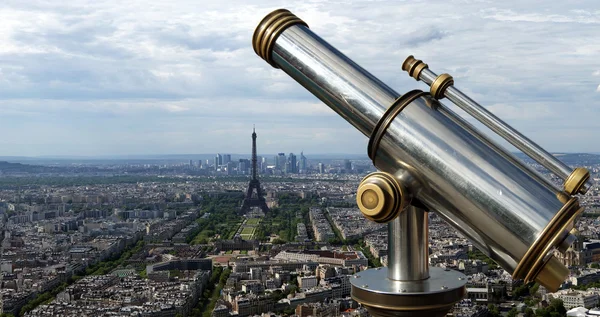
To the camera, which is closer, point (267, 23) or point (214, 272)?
point (267, 23)

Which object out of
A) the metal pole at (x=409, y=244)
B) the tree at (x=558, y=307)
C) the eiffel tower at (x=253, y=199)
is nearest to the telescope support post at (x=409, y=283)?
the metal pole at (x=409, y=244)

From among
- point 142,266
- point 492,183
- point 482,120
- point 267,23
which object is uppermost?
point 267,23

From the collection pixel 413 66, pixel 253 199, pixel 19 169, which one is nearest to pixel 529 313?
pixel 413 66

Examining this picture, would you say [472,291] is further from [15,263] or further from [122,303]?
[15,263]

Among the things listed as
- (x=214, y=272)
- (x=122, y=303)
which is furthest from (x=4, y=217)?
(x=122, y=303)

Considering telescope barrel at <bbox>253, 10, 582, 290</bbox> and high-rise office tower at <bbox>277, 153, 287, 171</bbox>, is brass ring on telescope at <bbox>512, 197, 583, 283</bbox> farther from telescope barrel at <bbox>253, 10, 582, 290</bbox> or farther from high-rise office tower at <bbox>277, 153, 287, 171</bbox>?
high-rise office tower at <bbox>277, 153, 287, 171</bbox>
